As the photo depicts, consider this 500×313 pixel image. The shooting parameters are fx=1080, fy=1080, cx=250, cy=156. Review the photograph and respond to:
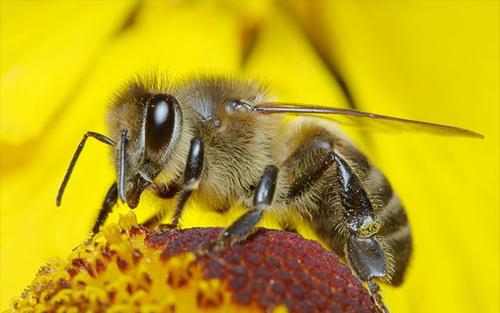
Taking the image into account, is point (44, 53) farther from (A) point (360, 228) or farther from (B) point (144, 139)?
(A) point (360, 228)

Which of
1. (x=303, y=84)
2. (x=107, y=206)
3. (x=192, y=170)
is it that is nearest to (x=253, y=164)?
(x=192, y=170)

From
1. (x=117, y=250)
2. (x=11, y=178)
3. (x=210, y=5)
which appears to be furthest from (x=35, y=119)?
(x=117, y=250)

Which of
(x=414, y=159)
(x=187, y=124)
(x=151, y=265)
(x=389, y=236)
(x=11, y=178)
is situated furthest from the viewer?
(x=414, y=159)

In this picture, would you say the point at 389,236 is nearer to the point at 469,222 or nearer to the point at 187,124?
the point at 187,124

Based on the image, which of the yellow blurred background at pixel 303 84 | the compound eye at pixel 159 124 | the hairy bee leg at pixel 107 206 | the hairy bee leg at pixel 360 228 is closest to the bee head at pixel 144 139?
the compound eye at pixel 159 124

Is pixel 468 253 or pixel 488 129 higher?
pixel 488 129

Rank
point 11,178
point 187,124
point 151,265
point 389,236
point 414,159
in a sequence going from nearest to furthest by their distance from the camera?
point 151,265 < point 187,124 < point 389,236 < point 11,178 < point 414,159

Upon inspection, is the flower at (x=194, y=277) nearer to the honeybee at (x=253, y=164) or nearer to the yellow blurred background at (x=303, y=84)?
the honeybee at (x=253, y=164)

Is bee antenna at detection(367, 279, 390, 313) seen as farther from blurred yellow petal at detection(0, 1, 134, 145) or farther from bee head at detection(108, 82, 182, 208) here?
blurred yellow petal at detection(0, 1, 134, 145)

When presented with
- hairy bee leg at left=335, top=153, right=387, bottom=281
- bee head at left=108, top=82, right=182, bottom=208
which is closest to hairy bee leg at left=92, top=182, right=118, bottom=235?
bee head at left=108, top=82, right=182, bottom=208
